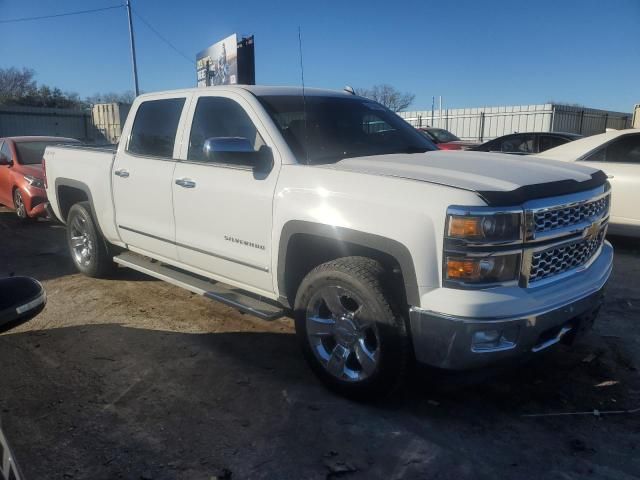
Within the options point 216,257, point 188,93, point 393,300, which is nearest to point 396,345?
point 393,300

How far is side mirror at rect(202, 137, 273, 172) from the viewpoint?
3.39 metres

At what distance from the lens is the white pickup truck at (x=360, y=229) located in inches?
105

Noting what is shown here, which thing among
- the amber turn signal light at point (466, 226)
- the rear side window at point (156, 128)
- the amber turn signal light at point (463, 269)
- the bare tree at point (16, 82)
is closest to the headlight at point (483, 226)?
the amber turn signal light at point (466, 226)

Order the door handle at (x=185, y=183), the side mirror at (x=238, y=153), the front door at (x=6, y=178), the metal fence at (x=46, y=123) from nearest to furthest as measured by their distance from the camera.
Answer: the side mirror at (x=238, y=153), the door handle at (x=185, y=183), the front door at (x=6, y=178), the metal fence at (x=46, y=123)

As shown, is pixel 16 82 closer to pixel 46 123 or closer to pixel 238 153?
pixel 46 123

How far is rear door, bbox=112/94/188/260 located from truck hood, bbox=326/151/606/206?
170 centimetres

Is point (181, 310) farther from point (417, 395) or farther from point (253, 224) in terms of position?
point (417, 395)

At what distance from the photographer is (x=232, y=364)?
3824 millimetres

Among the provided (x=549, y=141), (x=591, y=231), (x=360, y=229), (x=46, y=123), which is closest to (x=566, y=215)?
(x=591, y=231)

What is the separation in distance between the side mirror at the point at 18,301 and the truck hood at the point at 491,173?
191cm

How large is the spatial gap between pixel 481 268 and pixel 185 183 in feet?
8.06

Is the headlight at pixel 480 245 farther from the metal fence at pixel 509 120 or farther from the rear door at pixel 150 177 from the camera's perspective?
the metal fence at pixel 509 120

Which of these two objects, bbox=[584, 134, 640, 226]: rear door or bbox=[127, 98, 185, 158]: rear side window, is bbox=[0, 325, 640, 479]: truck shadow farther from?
bbox=[584, 134, 640, 226]: rear door

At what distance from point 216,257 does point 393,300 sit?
1.61 m
